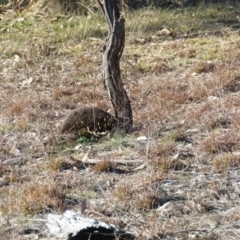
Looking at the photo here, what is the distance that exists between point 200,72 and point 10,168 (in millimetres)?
3344

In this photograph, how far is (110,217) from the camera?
4.81 metres

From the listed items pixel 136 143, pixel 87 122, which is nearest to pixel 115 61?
pixel 87 122

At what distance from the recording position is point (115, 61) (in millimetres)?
6625

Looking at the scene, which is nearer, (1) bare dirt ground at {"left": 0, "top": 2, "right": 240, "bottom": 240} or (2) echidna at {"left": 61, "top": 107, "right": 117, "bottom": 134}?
(1) bare dirt ground at {"left": 0, "top": 2, "right": 240, "bottom": 240}

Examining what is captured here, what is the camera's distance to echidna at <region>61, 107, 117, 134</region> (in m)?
6.52

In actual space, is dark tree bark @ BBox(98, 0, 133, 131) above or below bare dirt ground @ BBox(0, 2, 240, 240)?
above

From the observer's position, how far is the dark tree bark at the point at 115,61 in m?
6.52

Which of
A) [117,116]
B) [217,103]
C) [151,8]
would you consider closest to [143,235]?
[117,116]

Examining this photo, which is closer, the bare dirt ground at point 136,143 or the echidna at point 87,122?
the bare dirt ground at point 136,143

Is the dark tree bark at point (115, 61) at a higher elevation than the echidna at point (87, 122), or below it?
higher

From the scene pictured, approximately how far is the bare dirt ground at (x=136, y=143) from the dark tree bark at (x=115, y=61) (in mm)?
206

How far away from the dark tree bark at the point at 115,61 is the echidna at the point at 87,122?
0.15 metres

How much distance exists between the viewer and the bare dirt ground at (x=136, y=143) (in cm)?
484

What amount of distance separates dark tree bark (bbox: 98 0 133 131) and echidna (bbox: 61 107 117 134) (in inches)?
6.1
